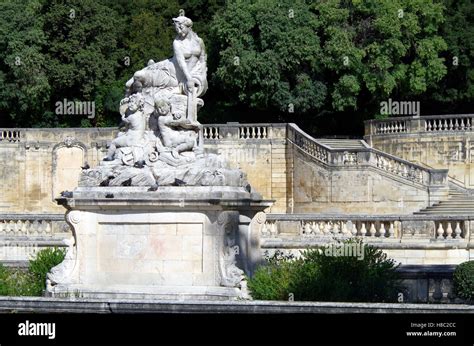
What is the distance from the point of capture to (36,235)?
34.1m

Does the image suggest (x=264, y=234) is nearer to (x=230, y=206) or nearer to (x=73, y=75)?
(x=230, y=206)

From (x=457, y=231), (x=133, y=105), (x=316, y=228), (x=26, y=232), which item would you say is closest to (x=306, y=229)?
(x=316, y=228)

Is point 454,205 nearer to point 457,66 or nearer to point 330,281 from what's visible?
point 457,66

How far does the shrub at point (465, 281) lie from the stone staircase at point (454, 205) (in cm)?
1840

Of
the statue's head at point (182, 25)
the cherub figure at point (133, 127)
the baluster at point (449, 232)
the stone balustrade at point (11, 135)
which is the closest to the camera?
the cherub figure at point (133, 127)

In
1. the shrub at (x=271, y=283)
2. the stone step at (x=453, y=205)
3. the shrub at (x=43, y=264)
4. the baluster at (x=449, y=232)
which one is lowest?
the shrub at (x=271, y=283)

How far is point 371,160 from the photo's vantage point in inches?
1825

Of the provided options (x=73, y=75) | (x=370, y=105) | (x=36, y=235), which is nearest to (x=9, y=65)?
(x=73, y=75)

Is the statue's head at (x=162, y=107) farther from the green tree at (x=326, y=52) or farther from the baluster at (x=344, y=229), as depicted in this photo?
the green tree at (x=326, y=52)

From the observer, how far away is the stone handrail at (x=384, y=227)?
3253 cm

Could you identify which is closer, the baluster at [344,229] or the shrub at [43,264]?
the shrub at [43,264]

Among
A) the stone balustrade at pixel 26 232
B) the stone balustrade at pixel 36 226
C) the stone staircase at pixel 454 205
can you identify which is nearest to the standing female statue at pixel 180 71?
the stone balustrade at pixel 26 232

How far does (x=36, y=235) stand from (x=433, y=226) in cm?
929
